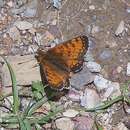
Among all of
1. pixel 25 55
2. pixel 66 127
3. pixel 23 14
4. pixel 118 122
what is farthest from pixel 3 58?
pixel 118 122

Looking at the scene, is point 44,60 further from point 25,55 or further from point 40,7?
point 40,7

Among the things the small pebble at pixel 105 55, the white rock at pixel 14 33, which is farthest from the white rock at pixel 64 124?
the white rock at pixel 14 33

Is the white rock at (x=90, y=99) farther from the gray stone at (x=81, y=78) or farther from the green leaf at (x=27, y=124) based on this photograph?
the green leaf at (x=27, y=124)

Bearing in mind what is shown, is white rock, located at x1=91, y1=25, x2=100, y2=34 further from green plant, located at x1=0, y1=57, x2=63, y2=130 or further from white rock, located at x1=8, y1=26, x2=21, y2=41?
green plant, located at x1=0, y1=57, x2=63, y2=130

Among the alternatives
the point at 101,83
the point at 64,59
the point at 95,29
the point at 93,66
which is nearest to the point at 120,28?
the point at 95,29

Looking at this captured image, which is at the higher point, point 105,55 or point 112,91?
point 105,55

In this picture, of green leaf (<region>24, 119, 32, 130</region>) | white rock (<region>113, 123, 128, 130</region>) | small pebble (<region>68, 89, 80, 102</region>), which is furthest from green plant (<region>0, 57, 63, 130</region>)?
white rock (<region>113, 123, 128, 130</region>)

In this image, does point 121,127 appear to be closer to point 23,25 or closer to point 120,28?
point 120,28
